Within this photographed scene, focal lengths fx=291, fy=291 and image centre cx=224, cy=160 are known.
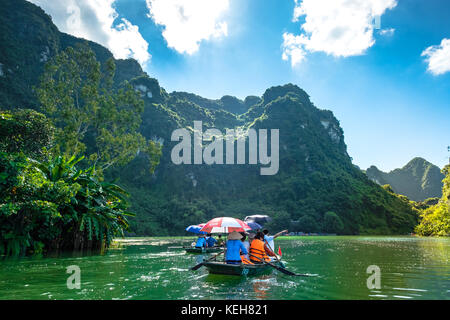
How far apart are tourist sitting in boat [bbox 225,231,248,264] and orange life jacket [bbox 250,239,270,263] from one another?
0.53 meters

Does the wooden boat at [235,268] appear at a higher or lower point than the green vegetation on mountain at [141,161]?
lower

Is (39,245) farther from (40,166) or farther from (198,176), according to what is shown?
(198,176)

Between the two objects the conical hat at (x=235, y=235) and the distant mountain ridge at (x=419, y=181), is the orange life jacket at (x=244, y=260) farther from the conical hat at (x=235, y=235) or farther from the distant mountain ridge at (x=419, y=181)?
the distant mountain ridge at (x=419, y=181)

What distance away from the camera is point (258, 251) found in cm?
1071

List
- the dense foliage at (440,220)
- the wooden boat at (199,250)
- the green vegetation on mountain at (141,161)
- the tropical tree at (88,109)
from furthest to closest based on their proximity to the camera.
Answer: the dense foliage at (440,220) < the tropical tree at (88,109) < the wooden boat at (199,250) < the green vegetation on mountain at (141,161)

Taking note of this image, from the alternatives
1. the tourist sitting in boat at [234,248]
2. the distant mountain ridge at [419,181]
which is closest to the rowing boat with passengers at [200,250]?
the tourist sitting in boat at [234,248]

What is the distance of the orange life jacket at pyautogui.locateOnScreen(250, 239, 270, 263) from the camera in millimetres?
10625

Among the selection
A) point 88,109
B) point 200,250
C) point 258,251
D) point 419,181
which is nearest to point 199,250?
point 200,250

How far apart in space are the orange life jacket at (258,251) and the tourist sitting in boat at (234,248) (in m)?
0.53

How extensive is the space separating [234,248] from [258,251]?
99 centimetres

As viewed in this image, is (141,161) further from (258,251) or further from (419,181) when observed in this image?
(419,181)

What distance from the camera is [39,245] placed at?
15.1 meters

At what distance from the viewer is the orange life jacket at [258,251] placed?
10.6 m

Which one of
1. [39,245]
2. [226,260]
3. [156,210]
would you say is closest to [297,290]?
[226,260]
